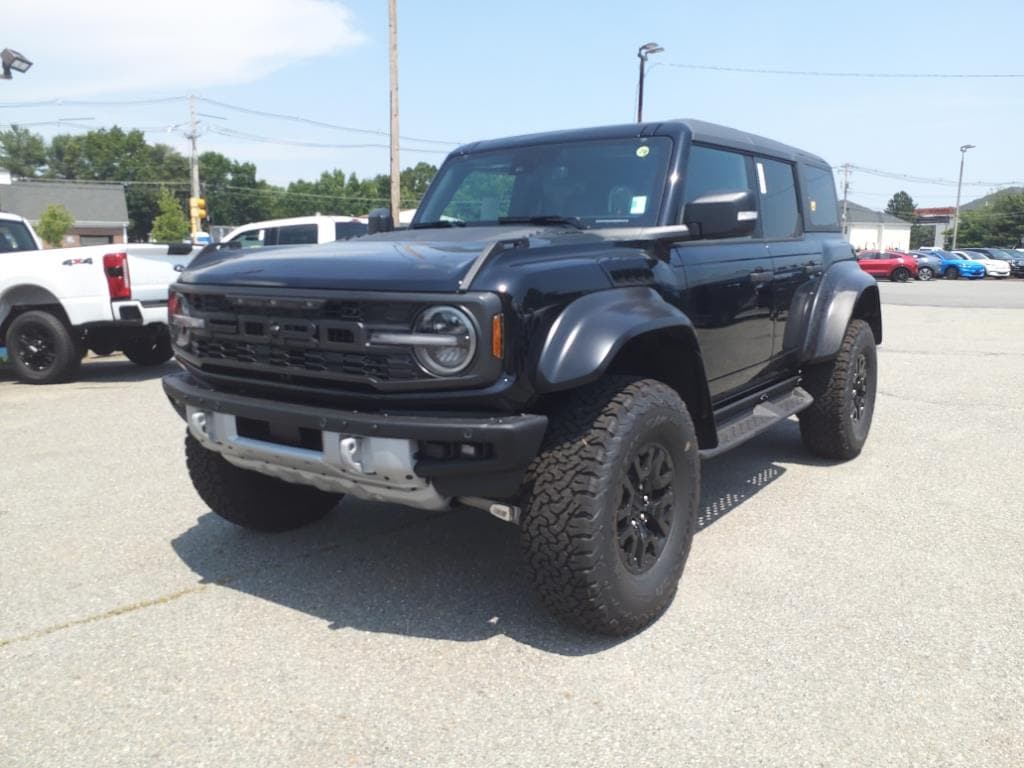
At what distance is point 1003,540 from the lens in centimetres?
403

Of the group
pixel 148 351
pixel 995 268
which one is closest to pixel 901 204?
pixel 995 268

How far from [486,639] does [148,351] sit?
8.14 meters

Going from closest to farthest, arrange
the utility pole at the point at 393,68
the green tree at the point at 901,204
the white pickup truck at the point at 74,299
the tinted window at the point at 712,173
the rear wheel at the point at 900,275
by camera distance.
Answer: the tinted window at the point at 712,173 < the white pickup truck at the point at 74,299 < the utility pole at the point at 393,68 < the rear wheel at the point at 900,275 < the green tree at the point at 901,204

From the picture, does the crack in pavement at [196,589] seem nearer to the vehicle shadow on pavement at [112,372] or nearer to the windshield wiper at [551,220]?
the windshield wiper at [551,220]

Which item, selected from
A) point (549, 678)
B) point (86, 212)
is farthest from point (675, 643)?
point (86, 212)

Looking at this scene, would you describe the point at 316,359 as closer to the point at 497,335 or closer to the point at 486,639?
the point at 497,335

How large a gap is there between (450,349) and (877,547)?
245 centimetres

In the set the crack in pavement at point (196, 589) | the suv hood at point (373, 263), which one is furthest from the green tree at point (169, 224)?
the suv hood at point (373, 263)

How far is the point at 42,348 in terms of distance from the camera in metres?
8.70

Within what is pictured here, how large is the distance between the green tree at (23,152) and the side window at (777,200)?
113 m

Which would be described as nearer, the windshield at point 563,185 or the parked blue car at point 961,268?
the windshield at point 563,185

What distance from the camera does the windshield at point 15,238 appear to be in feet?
29.8

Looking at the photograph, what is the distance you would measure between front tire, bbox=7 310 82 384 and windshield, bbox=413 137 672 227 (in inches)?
223

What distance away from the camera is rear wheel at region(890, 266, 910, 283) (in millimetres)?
35156
